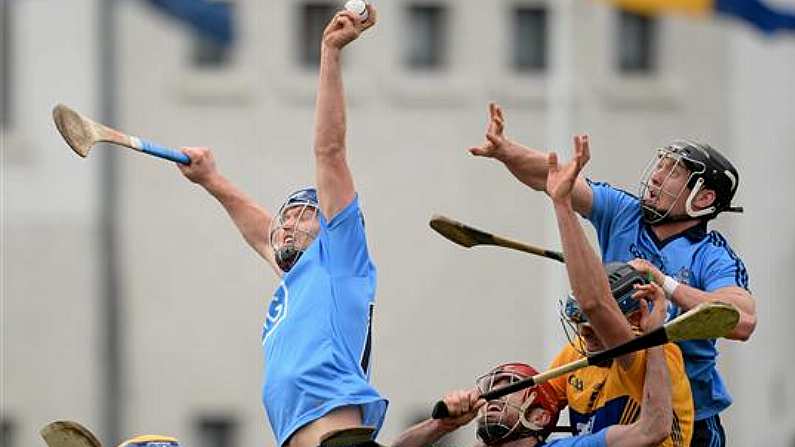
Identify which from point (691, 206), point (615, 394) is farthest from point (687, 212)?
point (615, 394)

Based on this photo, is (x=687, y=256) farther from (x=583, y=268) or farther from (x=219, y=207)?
(x=219, y=207)

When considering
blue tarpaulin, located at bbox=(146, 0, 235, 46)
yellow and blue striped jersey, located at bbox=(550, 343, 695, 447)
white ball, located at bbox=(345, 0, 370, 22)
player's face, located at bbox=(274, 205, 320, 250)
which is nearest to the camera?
yellow and blue striped jersey, located at bbox=(550, 343, 695, 447)

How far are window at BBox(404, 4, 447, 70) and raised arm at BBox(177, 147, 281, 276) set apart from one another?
21.3m

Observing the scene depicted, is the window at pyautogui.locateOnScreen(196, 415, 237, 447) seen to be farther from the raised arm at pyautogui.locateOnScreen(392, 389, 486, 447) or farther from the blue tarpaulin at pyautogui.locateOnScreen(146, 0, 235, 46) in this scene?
the raised arm at pyautogui.locateOnScreen(392, 389, 486, 447)

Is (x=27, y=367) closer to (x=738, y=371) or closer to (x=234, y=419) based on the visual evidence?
(x=234, y=419)

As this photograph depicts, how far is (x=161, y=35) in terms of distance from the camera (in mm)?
32156

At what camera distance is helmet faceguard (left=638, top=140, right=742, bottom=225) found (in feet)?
33.8

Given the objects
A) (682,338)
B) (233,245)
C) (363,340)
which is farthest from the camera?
(233,245)

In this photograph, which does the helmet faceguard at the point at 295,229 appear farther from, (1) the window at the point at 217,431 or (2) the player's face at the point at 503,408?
(1) the window at the point at 217,431

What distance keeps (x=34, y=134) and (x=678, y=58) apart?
287 inches

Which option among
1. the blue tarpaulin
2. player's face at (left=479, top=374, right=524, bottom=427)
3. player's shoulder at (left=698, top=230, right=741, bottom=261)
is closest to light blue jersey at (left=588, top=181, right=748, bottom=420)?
player's shoulder at (left=698, top=230, right=741, bottom=261)

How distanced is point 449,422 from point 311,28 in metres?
22.2

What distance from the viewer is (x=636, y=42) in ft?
110

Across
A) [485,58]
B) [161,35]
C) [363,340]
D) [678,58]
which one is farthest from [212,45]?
[363,340]
